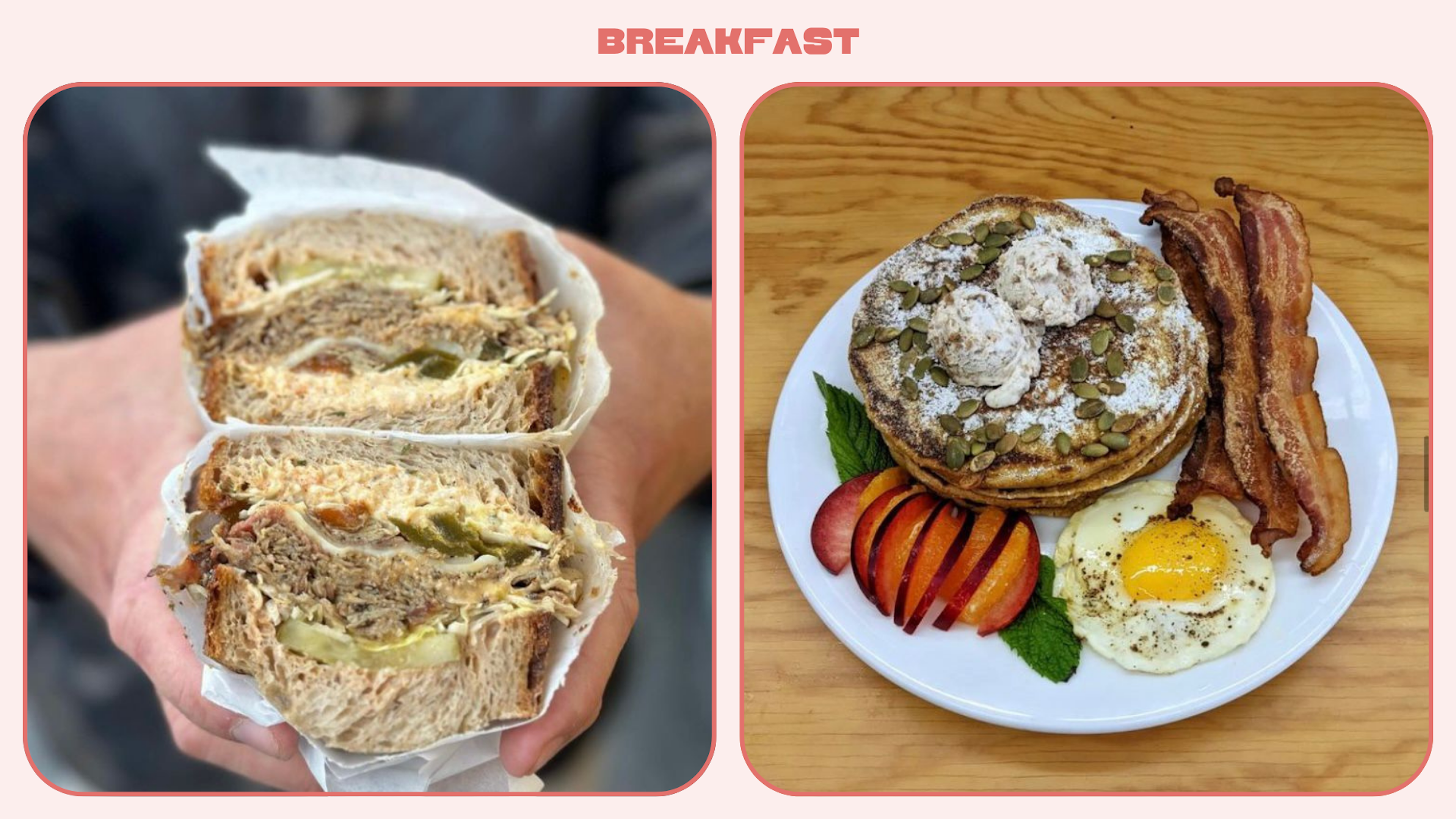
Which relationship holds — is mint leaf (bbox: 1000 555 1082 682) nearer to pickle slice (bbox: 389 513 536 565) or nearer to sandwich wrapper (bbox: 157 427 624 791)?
sandwich wrapper (bbox: 157 427 624 791)

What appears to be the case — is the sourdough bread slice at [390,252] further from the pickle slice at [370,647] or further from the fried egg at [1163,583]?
the fried egg at [1163,583]

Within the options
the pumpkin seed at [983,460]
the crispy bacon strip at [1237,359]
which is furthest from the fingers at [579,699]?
the crispy bacon strip at [1237,359]

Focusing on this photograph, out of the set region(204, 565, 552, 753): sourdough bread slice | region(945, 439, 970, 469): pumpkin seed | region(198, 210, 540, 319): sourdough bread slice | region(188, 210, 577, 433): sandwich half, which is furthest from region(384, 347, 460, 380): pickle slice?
region(945, 439, 970, 469): pumpkin seed

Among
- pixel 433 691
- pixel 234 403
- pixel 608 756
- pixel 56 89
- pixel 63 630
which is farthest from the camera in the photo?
pixel 63 630

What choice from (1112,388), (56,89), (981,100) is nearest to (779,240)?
(981,100)

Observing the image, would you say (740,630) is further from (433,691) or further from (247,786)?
(247,786)

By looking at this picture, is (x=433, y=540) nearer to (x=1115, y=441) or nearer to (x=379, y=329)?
(x=379, y=329)
